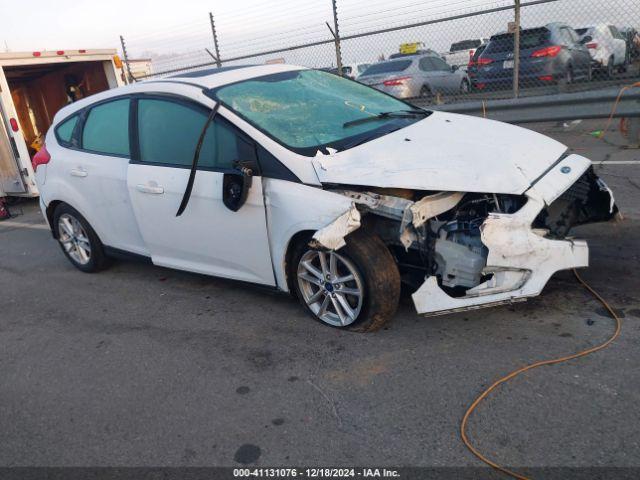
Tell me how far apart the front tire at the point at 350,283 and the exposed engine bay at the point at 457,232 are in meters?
0.16

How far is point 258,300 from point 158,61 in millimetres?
11236

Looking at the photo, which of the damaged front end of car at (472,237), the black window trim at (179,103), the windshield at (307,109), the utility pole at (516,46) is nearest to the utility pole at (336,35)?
the utility pole at (516,46)

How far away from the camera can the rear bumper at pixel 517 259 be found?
121 inches

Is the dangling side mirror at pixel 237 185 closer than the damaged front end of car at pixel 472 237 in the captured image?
No

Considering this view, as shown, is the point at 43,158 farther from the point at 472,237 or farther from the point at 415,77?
the point at 415,77

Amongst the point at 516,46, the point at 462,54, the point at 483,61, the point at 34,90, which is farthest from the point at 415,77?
the point at 34,90

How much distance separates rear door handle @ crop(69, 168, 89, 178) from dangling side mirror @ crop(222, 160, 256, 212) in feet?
5.88

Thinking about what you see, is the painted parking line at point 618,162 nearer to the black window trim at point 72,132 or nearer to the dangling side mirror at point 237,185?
the dangling side mirror at point 237,185

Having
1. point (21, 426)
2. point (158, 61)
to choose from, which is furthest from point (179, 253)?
point (158, 61)

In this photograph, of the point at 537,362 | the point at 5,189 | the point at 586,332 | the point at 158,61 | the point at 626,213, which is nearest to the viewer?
the point at 537,362

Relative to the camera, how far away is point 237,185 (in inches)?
145

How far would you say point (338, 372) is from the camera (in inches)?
128

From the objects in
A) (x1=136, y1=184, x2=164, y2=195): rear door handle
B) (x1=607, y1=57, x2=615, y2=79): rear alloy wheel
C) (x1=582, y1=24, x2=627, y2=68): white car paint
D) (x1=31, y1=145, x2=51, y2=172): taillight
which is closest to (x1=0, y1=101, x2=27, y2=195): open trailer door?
(x1=31, y1=145, x2=51, y2=172): taillight

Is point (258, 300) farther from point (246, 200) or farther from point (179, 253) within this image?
point (246, 200)
